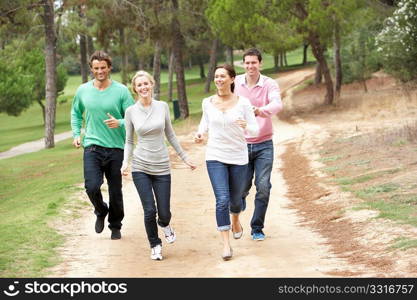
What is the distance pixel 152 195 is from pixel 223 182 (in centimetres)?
84

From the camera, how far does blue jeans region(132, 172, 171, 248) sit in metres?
9.34

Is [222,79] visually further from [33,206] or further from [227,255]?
[33,206]

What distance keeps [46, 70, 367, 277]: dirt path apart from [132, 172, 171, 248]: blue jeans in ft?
1.24

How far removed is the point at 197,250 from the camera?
9984 millimetres

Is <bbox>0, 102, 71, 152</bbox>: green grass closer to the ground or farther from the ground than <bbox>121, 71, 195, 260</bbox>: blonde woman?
closer to the ground

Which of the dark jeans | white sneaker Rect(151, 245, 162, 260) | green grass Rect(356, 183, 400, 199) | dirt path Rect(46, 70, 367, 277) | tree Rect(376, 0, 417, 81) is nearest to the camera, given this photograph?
dirt path Rect(46, 70, 367, 277)

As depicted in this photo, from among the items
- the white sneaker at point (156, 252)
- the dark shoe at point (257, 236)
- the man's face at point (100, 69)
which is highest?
the man's face at point (100, 69)

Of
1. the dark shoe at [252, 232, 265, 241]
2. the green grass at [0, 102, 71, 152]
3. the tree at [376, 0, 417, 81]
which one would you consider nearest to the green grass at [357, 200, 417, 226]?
the dark shoe at [252, 232, 265, 241]

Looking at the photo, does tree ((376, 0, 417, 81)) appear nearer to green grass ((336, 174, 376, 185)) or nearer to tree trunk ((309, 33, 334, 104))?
tree trunk ((309, 33, 334, 104))

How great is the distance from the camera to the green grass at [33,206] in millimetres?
9328

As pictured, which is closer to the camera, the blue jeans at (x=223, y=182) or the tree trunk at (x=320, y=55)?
the blue jeans at (x=223, y=182)

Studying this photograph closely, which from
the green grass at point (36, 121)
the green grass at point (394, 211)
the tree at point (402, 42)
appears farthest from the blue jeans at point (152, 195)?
the green grass at point (36, 121)

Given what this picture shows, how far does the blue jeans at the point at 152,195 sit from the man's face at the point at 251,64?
157 cm

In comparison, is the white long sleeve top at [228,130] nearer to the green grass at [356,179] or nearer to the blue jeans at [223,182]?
the blue jeans at [223,182]
